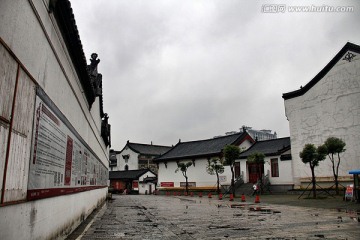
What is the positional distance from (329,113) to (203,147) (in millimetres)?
22998

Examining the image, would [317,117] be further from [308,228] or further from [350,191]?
[308,228]

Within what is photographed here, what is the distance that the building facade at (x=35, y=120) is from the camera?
12.1 feet

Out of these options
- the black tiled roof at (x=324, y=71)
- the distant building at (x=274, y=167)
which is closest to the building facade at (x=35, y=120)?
the black tiled roof at (x=324, y=71)

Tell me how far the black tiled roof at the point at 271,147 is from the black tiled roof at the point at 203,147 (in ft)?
12.4

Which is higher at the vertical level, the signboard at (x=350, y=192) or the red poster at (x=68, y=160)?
the red poster at (x=68, y=160)

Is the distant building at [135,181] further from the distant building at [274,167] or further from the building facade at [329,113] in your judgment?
the building facade at [329,113]

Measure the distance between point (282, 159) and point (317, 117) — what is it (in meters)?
6.77

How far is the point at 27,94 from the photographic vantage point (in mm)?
4363

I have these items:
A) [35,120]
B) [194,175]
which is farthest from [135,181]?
[35,120]

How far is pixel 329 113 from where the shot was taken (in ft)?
93.4

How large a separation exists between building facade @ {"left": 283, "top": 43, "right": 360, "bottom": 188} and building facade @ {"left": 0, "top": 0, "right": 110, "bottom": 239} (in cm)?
2500

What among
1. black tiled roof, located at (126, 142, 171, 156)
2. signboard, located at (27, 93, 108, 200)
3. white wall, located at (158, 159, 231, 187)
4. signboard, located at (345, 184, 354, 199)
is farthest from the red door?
black tiled roof, located at (126, 142, 171, 156)

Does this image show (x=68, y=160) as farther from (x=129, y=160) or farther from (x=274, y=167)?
(x=129, y=160)

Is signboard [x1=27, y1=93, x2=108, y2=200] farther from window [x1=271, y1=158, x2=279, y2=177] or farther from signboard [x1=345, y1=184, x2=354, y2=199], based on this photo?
window [x1=271, y1=158, x2=279, y2=177]
